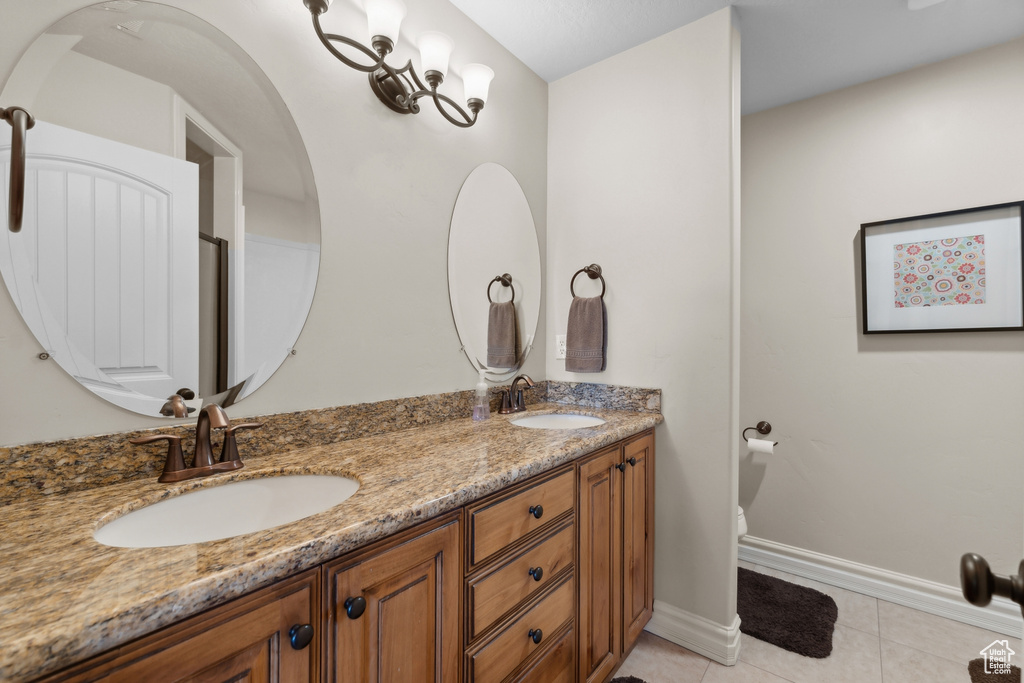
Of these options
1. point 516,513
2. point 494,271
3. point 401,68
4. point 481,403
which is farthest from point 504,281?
point 516,513

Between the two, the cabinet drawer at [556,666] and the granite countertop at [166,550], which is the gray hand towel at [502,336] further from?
the cabinet drawer at [556,666]

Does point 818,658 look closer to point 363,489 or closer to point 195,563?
point 363,489

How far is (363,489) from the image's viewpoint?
88cm

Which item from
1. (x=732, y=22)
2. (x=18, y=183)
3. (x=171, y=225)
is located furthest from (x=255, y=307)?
(x=732, y=22)

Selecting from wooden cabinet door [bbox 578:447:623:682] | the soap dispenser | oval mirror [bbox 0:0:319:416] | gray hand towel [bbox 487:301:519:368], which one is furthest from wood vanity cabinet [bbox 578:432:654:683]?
oval mirror [bbox 0:0:319:416]

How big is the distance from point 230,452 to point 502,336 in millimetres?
1154

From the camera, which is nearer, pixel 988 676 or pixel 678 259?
pixel 988 676

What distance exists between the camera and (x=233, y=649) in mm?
572

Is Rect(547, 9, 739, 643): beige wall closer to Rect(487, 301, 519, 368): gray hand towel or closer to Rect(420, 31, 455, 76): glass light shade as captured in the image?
Rect(487, 301, 519, 368): gray hand towel

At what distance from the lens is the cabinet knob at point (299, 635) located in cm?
63

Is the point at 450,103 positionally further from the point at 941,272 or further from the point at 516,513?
the point at 941,272

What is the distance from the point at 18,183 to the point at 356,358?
807 mm

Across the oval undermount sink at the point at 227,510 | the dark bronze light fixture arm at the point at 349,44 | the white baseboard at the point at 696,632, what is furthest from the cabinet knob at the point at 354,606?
the white baseboard at the point at 696,632

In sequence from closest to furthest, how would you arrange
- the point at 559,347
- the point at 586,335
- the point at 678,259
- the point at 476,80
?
the point at 476,80, the point at 678,259, the point at 586,335, the point at 559,347
